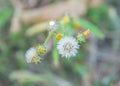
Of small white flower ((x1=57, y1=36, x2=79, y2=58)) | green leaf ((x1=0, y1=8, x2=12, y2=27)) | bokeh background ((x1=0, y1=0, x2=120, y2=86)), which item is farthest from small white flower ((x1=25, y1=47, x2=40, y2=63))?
green leaf ((x1=0, y1=8, x2=12, y2=27))

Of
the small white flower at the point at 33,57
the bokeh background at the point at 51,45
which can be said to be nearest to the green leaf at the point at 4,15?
the bokeh background at the point at 51,45

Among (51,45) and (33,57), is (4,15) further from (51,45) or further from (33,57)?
(33,57)

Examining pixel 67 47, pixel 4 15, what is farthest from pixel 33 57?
pixel 4 15

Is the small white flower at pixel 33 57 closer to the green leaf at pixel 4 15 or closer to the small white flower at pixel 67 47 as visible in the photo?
the small white flower at pixel 67 47

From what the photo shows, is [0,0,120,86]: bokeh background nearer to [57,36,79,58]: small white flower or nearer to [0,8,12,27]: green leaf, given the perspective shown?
[0,8,12,27]: green leaf

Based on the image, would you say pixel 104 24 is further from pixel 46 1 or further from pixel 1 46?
pixel 1 46
